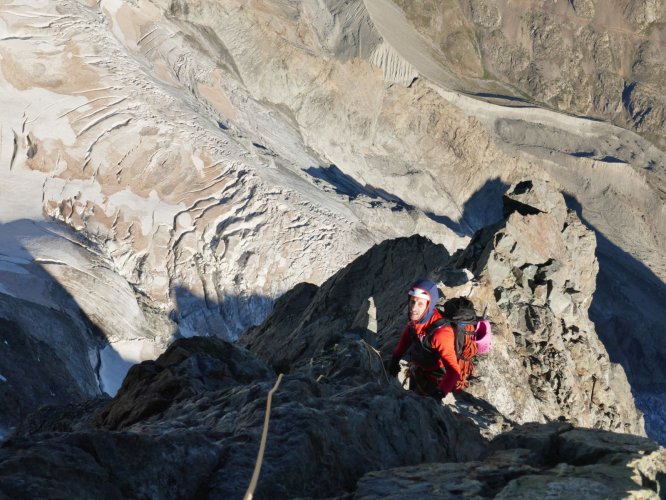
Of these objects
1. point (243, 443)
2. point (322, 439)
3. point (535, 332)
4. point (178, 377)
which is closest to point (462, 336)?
point (178, 377)

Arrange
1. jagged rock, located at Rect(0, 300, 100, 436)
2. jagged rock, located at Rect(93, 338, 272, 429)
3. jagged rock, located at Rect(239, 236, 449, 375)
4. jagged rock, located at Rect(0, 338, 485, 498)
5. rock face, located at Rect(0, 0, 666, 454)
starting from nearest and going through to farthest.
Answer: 1. jagged rock, located at Rect(0, 338, 485, 498)
2. jagged rock, located at Rect(93, 338, 272, 429)
3. jagged rock, located at Rect(0, 300, 100, 436)
4. jagged rock, located at Rect(239, 236, 449, 375)
5. rock face, located at Rect(0, 0, 666, 454)

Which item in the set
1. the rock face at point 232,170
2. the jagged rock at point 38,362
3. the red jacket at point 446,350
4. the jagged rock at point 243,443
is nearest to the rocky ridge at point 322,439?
the jagged rock at point 243,443

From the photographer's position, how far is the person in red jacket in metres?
8.88

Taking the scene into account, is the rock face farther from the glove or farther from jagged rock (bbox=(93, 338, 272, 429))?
the glove

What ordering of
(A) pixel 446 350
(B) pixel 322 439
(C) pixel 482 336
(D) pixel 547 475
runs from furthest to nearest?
(C) pixel 482 336, (A) pixel 446 350, (B) pixel 322 439, (D) pixel 547 475

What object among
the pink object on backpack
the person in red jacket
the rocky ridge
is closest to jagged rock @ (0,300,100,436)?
the rocky ridge

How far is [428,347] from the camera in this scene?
9039mm

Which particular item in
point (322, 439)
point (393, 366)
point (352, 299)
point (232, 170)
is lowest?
point (232, 170)

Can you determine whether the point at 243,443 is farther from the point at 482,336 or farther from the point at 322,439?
the point at 482,336

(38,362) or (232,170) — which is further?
(232,170)

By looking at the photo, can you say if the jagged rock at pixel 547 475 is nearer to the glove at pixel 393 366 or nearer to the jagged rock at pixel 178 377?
the glove at pixel 393 366

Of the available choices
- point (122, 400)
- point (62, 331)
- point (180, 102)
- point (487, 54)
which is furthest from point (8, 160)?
point (487, 54)

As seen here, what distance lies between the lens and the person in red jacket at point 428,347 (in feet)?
29.1

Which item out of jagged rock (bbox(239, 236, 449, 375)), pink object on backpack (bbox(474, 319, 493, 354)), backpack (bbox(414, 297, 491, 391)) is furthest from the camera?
jagged rock (bbox(239, 236, 449, 375))
